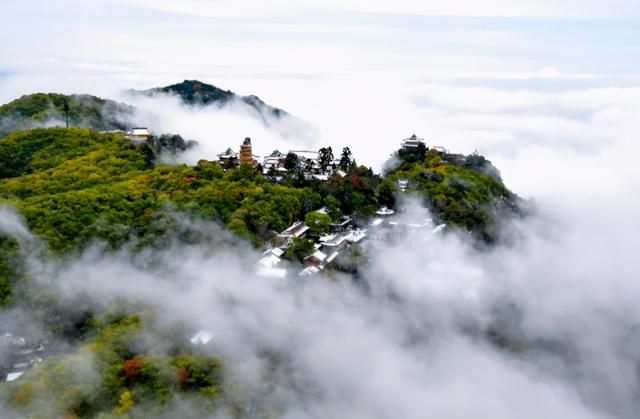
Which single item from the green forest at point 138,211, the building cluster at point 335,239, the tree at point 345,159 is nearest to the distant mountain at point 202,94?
the green forest at point 138,211

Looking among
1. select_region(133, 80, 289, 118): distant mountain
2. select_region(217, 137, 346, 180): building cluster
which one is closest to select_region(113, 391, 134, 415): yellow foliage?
select_region(217, 137, 346, 180): building cluster

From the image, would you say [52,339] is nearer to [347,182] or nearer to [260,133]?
[347,182]

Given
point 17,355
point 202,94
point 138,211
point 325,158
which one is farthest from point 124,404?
point 202,94

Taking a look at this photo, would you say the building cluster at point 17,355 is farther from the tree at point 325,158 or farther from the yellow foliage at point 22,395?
the tree at point 325,158

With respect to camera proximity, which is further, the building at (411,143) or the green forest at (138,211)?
the building at (411,143)

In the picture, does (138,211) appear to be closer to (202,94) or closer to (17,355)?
(17,355)

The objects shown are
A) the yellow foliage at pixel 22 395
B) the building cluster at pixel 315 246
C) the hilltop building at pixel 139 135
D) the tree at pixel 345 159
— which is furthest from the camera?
the hilltop building at pixel 139 135
